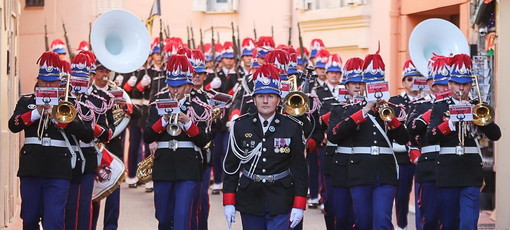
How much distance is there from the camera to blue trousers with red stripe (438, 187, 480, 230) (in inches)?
451

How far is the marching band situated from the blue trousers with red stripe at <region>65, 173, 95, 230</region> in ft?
0.04

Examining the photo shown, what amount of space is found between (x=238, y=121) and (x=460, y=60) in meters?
2.64

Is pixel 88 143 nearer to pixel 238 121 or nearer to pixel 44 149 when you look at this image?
pixel 44 149

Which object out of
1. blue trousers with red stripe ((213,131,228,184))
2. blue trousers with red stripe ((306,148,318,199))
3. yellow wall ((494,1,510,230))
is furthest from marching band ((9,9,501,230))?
blue trousers with red stripe ((213,131,228,184))

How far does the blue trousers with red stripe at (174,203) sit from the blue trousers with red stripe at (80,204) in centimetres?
78

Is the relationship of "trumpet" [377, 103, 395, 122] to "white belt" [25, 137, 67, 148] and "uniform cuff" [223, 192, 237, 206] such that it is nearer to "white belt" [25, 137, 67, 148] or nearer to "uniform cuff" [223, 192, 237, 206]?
"uniform cuff" [223, 192, 237, 206]

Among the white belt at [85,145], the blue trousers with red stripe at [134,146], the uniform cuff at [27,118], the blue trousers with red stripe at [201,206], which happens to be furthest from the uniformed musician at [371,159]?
the blue trousers with red stripe at [134,146]

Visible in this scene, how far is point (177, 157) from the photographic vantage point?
38.7 ft

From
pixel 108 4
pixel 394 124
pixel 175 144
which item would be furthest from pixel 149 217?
pixel 108 4

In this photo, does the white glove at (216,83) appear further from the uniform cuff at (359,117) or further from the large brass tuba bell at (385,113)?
the large brass tuba bell at (385,113)

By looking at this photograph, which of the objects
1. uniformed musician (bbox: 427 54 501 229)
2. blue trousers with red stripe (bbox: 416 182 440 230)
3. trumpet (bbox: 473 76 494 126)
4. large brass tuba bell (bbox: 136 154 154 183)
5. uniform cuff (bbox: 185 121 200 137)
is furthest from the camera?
large brass tuba bell (bbox: 136 154 154 183)

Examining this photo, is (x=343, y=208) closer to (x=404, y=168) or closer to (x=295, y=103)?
(x=295, y=103)

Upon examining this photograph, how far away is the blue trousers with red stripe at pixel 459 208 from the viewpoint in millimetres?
11461

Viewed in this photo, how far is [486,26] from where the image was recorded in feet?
53.2
